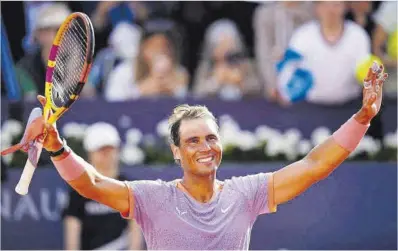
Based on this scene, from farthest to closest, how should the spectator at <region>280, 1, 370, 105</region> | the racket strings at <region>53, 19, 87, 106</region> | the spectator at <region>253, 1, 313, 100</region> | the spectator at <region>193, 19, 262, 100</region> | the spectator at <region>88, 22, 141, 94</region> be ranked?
the spectator at <region>88, 22, 141, 94</region>
the spectator at <region>193, 19, 262, 100</region>
the spectator at <region>253, 1, 313, 100</region>
the spectator at <region>280, 1, 370, 105</region>
the racket strings at <region>53, 19, 87, 106</region>

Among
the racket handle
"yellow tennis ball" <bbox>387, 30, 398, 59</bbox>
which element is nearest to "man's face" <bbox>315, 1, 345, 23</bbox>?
"yellow tennis ball" <bbox>387, 30, 398, 59</bbox>

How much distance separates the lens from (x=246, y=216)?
4.75m

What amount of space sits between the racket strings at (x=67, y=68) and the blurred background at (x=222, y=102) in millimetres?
2505

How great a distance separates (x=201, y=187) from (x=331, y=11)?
4.37 m

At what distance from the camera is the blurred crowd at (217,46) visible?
888cm

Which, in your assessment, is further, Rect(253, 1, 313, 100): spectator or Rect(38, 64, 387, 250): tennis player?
Rect(253, 1, 313, 100): spectator

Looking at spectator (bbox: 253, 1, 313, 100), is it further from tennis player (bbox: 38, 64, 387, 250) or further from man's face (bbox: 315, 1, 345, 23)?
tennis player (bbox: 38, 64, 387, 250)

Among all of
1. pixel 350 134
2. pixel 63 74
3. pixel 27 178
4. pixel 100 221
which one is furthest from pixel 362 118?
pixel 100 221

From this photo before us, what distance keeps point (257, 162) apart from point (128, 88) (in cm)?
143

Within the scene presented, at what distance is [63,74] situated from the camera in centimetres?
547

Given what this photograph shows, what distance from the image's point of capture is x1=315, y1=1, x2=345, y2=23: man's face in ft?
29.1

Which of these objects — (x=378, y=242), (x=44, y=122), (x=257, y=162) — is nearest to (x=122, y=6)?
(x=257, y=162)

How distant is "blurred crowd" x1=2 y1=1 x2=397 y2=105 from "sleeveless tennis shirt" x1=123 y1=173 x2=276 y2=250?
4.07 m

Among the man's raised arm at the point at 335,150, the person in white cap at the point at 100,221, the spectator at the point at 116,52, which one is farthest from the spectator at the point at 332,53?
the man's raised arm at the point at 335,150
